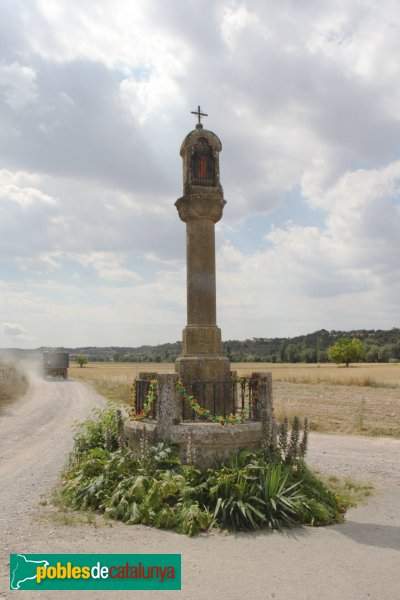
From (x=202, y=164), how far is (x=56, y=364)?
41.5 metres

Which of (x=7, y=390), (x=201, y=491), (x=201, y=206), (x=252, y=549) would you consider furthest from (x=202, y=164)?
(x=7, y=390)

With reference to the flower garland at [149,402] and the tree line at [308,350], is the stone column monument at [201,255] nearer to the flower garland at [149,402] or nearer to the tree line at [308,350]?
the flower garland at [149,402]

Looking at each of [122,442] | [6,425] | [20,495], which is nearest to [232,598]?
[122,442]

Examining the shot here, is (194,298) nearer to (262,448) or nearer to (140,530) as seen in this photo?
(262,448)

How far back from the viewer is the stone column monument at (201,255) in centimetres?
934

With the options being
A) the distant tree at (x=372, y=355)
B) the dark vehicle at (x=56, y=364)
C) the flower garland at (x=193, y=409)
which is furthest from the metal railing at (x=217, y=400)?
the distant tree at (x=372, y=355)

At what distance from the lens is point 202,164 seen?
10.2 metres

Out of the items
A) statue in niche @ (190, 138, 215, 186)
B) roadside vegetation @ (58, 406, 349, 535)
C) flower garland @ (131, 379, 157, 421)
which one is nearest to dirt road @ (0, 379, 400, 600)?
roadside vegetation @ (58, 406, 349, 535)

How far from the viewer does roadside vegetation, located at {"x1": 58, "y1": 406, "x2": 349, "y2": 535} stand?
654 cm

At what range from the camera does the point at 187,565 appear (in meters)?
5.29

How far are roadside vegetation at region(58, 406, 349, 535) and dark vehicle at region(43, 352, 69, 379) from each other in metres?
41.2

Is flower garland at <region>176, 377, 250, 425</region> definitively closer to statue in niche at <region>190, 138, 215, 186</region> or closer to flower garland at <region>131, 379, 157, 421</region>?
flower garland at <region>131, 379, 157, 421</region>

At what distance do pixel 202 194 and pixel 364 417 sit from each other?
1334 centimetres

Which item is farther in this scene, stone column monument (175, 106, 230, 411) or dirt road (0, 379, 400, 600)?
stone column monument (175, 106, 230, 411)
